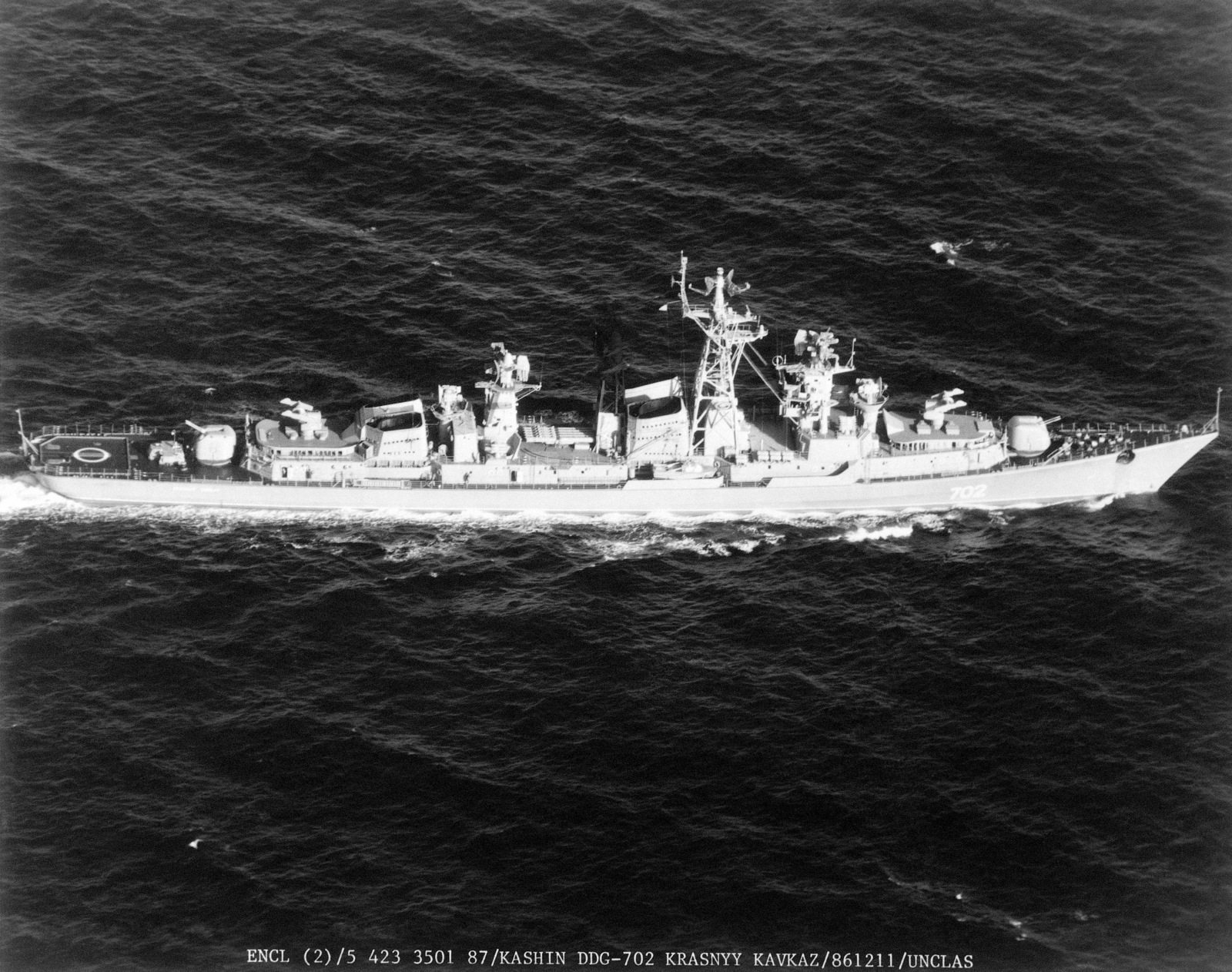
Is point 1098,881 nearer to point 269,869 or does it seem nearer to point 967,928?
point 967,928

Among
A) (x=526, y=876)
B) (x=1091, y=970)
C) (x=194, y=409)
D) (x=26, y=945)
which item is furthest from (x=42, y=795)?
(x=1091, y=970)

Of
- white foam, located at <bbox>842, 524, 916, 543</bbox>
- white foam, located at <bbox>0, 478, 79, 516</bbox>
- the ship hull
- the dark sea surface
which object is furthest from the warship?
white foam, located at <bbox>842, 524, 916, 543</bbox>

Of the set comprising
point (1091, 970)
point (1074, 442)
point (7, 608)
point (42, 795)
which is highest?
point (1074, 442)

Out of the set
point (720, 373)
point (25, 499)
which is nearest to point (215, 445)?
point (25, 499)

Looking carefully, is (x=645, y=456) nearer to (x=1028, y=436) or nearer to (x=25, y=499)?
(x=1028, y=436)

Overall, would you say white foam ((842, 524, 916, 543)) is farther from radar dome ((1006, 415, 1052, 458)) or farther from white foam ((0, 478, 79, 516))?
white foam ((0, 478, 79, 516))
